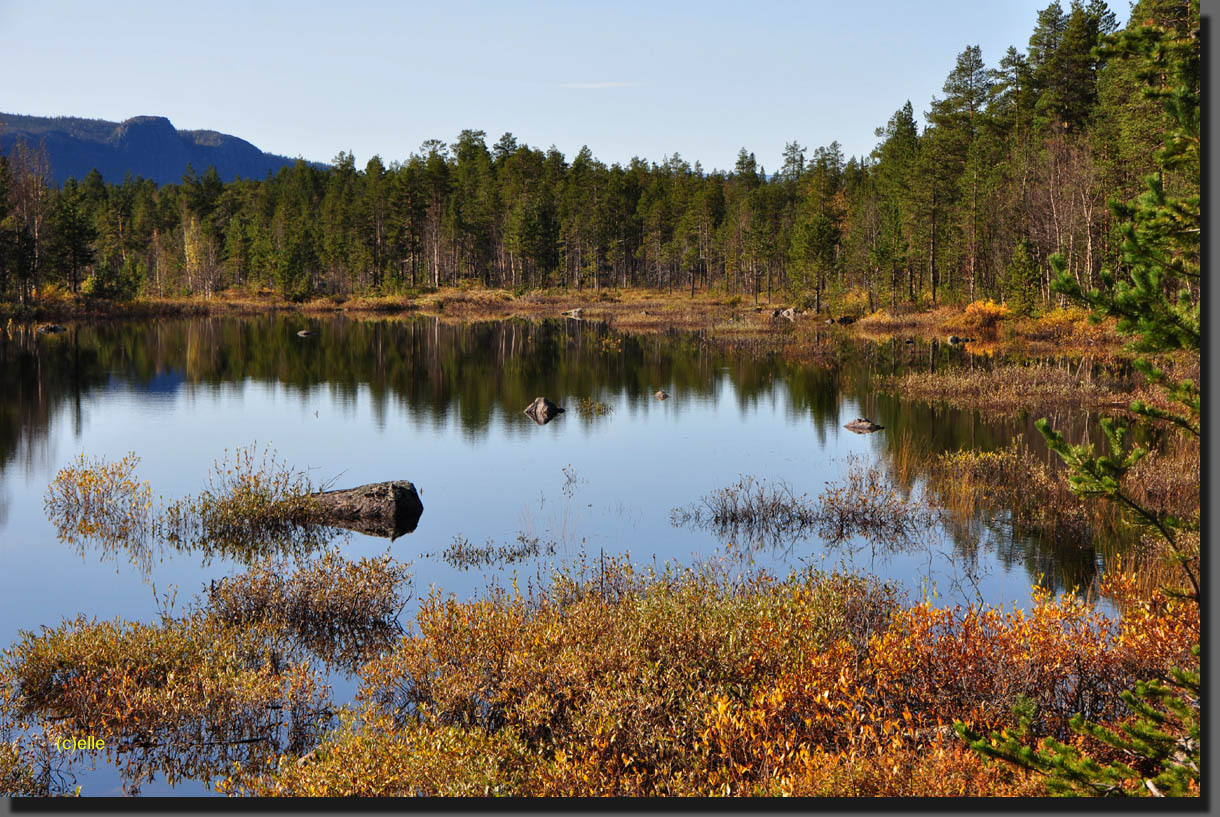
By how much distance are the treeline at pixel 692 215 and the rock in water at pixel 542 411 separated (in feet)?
63.3

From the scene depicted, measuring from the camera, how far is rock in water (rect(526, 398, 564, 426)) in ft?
113

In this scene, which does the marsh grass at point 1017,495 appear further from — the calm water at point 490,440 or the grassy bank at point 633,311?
the grassy bank at point 633,311

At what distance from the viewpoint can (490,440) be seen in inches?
1216

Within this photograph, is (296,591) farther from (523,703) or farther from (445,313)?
(445,313)

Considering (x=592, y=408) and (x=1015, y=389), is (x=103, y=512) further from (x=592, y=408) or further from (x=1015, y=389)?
(x=1015, y=389)

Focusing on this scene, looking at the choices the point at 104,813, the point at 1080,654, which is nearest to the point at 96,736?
the point at 104,813

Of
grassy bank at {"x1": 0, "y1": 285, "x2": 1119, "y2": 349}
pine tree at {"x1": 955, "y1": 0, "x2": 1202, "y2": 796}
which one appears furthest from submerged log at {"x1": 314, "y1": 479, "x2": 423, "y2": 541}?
grassy bank at {"x1": 0, "y1": 285, "x2": 1119, "y2": 349}

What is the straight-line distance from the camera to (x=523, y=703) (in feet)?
32.1

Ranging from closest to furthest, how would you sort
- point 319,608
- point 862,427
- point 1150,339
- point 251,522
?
point 1150,339 < point 319,608 < point 251,522 < point 862,427

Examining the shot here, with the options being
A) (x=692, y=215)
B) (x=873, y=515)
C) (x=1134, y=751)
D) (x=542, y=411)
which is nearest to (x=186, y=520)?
(x=873, y=515)

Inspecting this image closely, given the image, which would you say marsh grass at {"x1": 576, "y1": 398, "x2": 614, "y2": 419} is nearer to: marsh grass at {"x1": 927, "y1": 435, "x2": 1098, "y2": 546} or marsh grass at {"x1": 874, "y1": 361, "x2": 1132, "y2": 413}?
marsh grass at {"x1": 874, "y1": 361, "x2": 1132, "y2": 413}

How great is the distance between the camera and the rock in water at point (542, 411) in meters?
34.5

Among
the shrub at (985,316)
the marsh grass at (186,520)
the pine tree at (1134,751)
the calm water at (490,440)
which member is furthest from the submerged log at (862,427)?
the shrub at (985,316)

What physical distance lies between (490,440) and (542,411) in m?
4.26
